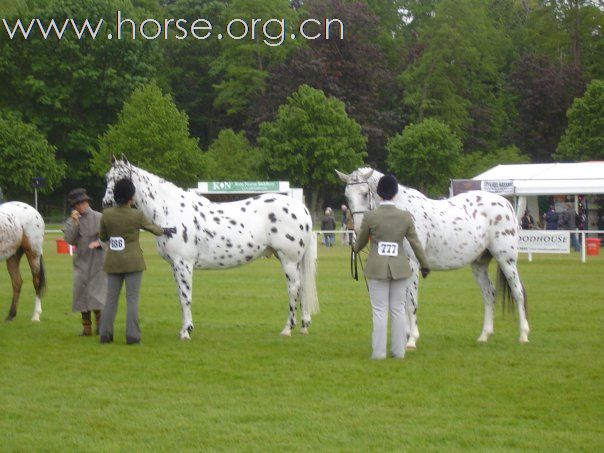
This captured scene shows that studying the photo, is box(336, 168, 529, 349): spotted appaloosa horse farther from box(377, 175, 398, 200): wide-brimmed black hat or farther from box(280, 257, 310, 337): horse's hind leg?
box(280, 257, 310, 337): horse's hind leg

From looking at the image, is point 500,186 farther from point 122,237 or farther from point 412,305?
point 122,237

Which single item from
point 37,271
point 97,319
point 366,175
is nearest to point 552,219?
point 37,271

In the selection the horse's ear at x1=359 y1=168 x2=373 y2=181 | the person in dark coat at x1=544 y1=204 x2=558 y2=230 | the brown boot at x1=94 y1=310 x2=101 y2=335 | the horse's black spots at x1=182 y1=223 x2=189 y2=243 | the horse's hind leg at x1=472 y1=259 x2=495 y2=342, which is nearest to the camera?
the horse's ear at x1=359 y1=168 x2=373 y2=181

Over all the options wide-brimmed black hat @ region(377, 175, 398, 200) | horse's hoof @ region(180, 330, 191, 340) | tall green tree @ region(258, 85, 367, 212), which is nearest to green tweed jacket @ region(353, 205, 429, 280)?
wide-brimmed black hat @ region(377, 175, 398, 200)

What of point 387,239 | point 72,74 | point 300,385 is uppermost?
point 72,74

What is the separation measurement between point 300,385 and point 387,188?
268 cm

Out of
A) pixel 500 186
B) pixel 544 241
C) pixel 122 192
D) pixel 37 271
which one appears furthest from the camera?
pixel 500 186

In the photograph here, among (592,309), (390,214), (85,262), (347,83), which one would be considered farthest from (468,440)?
(347,83)

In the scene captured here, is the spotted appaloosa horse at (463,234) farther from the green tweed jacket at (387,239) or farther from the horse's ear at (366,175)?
the green tweed jacket at (387,239)

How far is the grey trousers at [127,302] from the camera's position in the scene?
13539mm

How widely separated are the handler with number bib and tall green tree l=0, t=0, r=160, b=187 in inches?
2446

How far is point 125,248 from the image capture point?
1348cm

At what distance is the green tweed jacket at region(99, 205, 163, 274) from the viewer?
13445 mm

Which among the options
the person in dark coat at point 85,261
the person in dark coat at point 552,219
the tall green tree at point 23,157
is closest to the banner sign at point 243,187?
the person in dark coat at point 552,219
